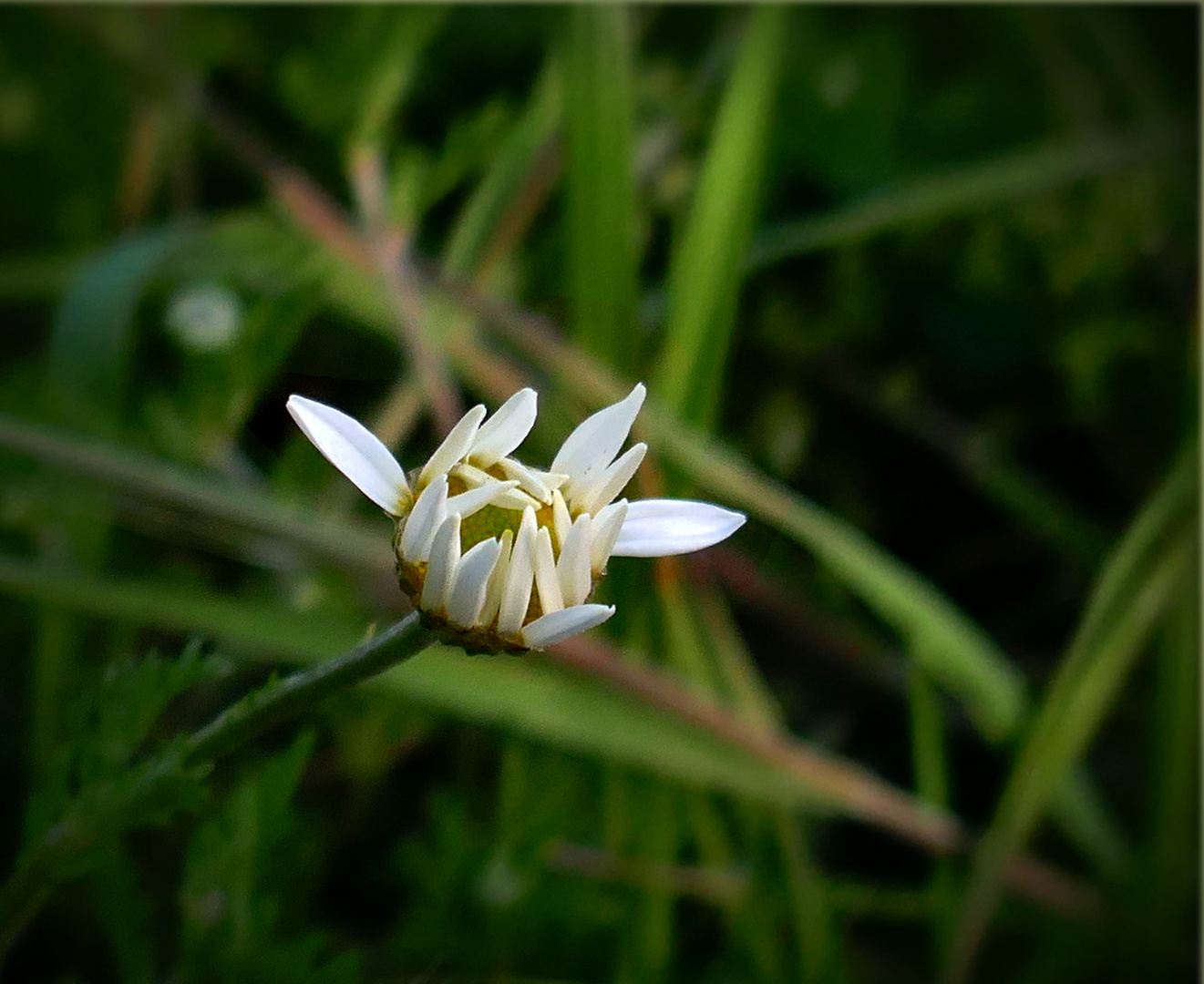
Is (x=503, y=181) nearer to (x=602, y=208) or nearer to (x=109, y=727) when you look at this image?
(x=602, y=208)

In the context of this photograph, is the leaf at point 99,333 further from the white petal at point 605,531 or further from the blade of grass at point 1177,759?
the blade of grass at point 1177,759

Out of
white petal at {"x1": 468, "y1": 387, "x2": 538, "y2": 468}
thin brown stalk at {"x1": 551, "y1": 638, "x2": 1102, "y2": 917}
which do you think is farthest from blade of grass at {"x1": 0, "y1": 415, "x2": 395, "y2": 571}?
white petal at {"x1": 468, "y1": 387, "x2": 538, "y2": 468}

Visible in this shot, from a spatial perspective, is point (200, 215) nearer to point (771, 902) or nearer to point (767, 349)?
point (767, 349)

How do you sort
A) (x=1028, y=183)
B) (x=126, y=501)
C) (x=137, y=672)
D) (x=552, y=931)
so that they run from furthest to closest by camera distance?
(x=1028, y=183) → (x=126, y=501) → (x=552, y=931) → (x=137, y=672)

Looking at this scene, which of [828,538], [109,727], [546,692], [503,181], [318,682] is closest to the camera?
[318,682]

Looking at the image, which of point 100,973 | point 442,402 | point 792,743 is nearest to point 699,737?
point 792,743

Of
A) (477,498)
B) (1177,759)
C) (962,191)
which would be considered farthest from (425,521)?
(962,191)

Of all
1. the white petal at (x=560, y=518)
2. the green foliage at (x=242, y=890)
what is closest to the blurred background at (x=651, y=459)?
the green foliage at (x=242, y=890)
